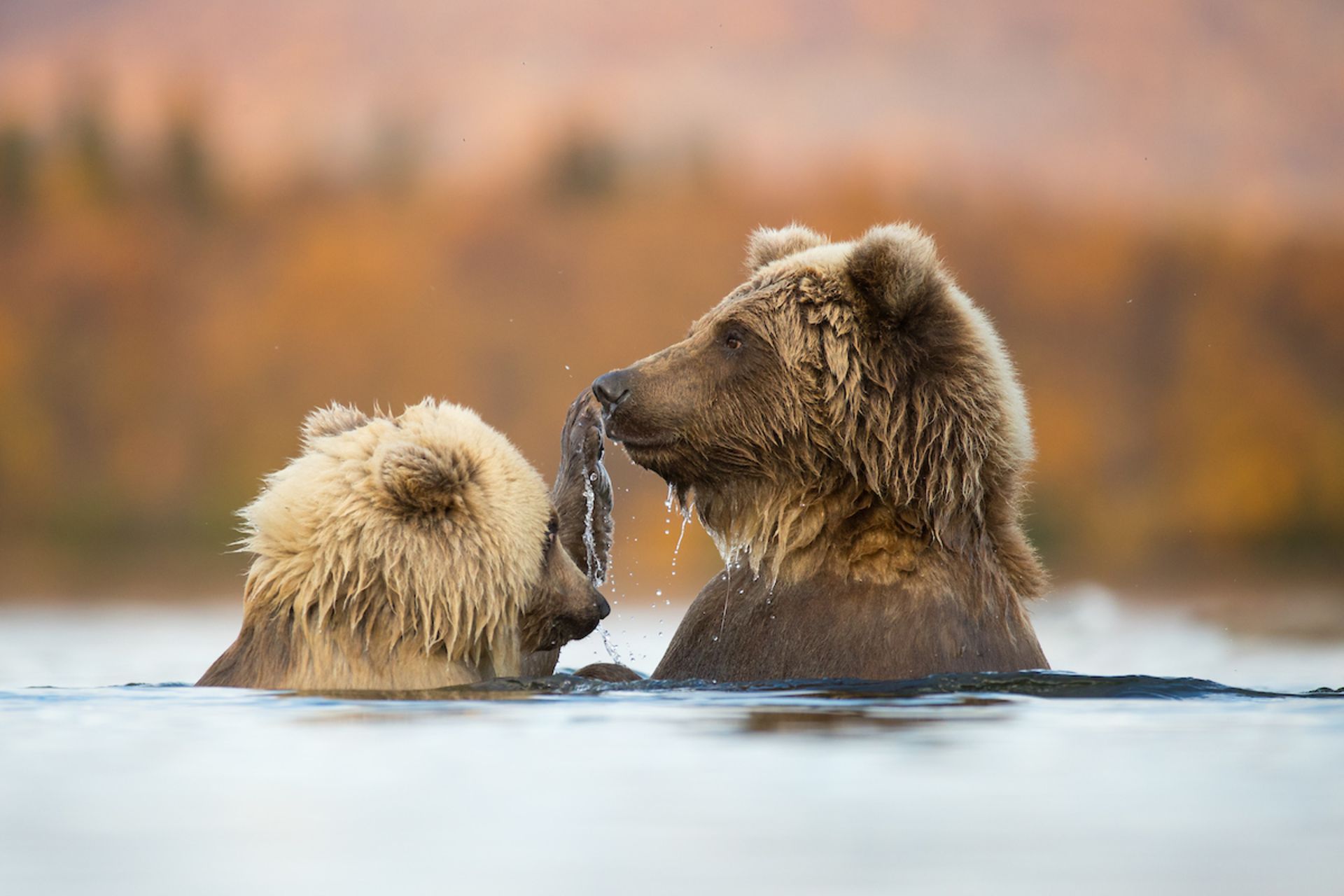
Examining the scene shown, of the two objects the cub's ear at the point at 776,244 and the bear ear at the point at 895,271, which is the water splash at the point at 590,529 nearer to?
the cub's ear at the point at 776,244

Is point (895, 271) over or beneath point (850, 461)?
over

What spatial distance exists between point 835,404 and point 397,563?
167cm

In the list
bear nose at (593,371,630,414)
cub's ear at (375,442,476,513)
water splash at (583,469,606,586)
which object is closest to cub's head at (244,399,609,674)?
cub's ear at (375,442,476,513)

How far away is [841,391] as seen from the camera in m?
6.37

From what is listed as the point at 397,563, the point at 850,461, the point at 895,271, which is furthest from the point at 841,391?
the point at 397,563

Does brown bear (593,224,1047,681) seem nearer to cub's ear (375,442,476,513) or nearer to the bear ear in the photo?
the bear ear

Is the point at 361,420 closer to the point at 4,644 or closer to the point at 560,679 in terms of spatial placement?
the point at 560,679

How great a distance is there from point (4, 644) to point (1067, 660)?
8.47 m

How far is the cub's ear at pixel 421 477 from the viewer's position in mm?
6266

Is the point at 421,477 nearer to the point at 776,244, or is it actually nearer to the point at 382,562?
the point at 382,562

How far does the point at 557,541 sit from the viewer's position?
693 cm

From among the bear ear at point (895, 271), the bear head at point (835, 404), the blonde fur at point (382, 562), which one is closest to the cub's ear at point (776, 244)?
the bear head at point (835, 404)

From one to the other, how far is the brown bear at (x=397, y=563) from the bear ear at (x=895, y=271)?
1.54 metres

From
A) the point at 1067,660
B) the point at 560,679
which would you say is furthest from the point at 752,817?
the point at 1067,660
